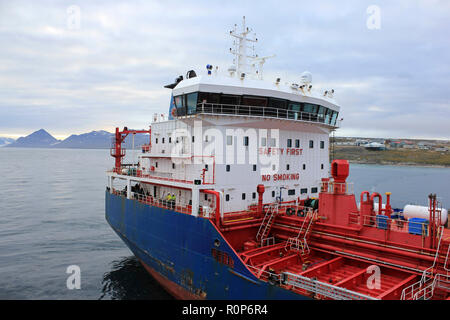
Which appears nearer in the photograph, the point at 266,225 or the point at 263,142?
the point at 266,225

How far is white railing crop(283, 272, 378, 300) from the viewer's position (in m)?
9.55

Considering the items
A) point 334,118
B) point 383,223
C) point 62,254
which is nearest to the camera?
point 383,223

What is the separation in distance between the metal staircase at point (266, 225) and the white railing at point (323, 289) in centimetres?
413

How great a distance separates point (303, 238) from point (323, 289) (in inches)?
170

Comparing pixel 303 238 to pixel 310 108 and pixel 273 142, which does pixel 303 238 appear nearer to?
pixel 273 142

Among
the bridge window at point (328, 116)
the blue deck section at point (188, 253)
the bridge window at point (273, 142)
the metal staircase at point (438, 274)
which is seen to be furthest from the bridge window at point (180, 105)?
the metal staircase at point (438, 274)

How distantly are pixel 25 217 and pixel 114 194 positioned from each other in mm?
21175

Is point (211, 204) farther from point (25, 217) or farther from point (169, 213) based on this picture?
point (25, 217)

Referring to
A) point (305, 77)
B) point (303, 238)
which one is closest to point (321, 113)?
point (305, 77)

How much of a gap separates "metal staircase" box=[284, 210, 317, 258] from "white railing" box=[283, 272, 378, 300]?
3.02 metres

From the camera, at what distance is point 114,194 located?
879 inches

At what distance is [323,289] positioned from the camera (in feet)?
34.8

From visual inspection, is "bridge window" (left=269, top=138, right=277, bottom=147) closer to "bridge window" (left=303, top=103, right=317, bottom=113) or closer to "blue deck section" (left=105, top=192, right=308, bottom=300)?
"bridge window" (left=303, top=103, right=317, bottom=113)

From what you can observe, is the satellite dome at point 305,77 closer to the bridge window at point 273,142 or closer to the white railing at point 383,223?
the bridge window at point 273,142
